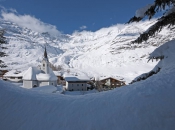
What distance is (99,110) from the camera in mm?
2729

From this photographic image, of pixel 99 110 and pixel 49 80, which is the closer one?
pixel 99 110

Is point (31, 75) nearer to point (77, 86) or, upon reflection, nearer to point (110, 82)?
point (77, 86)

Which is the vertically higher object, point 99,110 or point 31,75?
point 31,75

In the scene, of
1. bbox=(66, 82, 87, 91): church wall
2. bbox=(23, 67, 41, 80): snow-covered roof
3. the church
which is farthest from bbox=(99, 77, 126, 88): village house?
bbox=(23, 67, 41, 80): snow-covered roof

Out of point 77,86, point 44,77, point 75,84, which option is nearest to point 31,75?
point 44,77

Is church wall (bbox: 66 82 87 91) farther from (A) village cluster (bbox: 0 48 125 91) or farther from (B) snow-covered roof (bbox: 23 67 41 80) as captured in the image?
(B) snow-covered roof (bbox: 23 67 41 80)

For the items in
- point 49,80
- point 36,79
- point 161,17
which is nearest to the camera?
point 161,17

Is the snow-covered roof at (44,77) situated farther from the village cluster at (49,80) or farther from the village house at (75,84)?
the village house at (75,84)

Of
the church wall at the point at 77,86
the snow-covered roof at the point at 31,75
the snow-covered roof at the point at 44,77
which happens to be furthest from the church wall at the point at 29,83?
the church wall at the point at 77,86

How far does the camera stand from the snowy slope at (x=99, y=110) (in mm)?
A: 2243

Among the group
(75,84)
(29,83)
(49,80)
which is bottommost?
(75,84)

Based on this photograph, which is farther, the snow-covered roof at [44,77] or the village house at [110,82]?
the village house at [110,82]

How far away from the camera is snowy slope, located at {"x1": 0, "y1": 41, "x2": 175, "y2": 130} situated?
2243 millimetres

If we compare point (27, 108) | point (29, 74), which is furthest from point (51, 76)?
point (27, 108)
